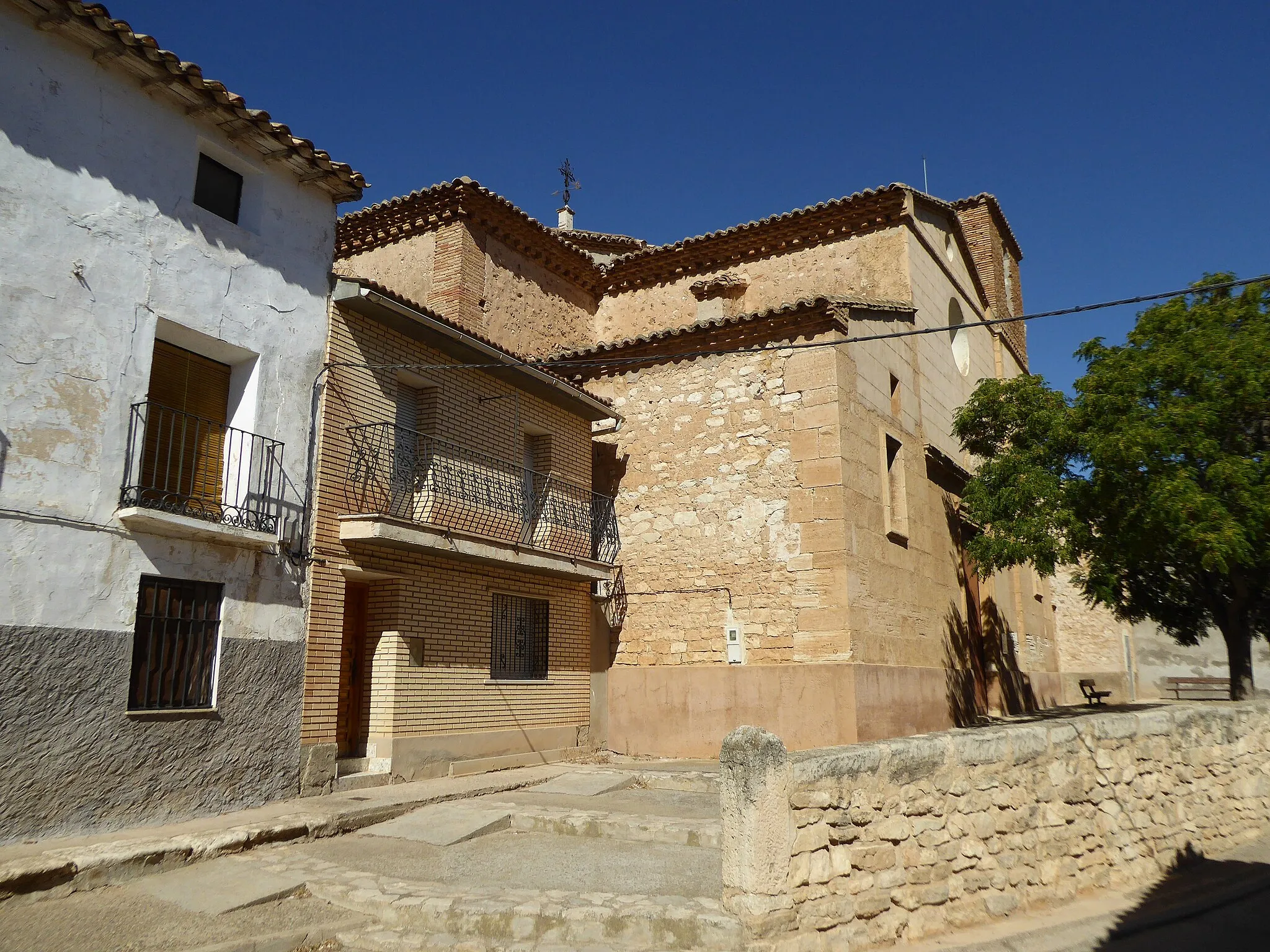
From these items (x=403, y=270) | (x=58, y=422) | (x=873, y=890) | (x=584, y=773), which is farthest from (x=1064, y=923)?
(x=403, y=270)

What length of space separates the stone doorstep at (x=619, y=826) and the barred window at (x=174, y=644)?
294 centimetres

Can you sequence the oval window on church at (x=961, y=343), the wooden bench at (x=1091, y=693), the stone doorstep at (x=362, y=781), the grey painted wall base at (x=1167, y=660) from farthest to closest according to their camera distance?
the grey painted wall base at (x=1167, y=660), the wooden bench at (x=1091, y=693), the oval window on church at (x=961, y=343), the stone doorstep at (x=362, y=781)

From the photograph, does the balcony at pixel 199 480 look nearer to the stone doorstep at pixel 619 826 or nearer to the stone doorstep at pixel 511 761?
the stone doorstep at pixel 619 826

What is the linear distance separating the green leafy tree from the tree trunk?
0.07 ft

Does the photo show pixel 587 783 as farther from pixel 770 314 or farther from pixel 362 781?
pixel 770 314

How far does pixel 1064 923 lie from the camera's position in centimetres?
658

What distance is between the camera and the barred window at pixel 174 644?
7621 millimetres

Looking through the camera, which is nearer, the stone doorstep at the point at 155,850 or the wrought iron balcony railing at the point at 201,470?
the stone doorstep at the point at 155,850

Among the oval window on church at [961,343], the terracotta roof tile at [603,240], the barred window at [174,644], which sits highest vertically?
the terracotta roof tile at [603,240]

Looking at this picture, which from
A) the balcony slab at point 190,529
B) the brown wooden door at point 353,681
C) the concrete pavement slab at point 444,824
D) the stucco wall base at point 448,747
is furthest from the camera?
the brown wooden door at point 353,681

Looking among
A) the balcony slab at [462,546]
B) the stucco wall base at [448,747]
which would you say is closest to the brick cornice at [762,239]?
the balcony slab at [462,546]

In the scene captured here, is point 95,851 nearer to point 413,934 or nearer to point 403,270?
point 413,934

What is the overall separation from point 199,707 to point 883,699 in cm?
838

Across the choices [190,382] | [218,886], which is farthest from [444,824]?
[190,382]
